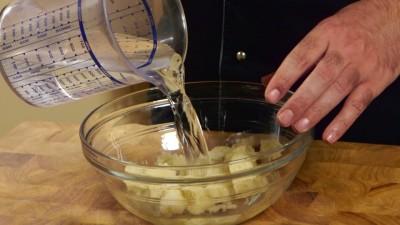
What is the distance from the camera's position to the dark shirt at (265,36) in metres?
1.16

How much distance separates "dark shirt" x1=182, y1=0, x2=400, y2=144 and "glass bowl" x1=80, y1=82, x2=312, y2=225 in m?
0.18

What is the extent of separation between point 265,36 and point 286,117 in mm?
393

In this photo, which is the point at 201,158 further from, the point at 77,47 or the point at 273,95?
the point at 77,47

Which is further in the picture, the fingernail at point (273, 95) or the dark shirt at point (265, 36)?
the dark shirt at point (265, 36)

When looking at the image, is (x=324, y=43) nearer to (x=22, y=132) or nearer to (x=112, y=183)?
(x=112, y=183)

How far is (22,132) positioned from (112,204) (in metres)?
0.34

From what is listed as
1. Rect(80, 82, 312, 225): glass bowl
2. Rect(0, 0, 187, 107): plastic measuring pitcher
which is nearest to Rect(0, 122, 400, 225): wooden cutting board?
Rect(80, 82, 312, 225): glass bowl

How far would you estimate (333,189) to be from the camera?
902 mm

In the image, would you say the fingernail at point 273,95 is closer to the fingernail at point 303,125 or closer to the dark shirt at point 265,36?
the fingernail at point 303,125

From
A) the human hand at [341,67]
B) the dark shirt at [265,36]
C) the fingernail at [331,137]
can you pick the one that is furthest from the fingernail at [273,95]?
the dark shirt at [265,36]

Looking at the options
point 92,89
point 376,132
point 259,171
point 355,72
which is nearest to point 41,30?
point 92,89

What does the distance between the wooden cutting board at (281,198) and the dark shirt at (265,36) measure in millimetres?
195

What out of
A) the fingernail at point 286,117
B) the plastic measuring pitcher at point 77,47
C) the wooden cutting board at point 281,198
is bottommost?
the wooden cutting board at point 281,198

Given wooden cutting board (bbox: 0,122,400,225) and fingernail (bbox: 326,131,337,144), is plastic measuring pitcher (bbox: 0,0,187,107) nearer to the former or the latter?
wooden cutting board (bbox: 0,122,400,225)
